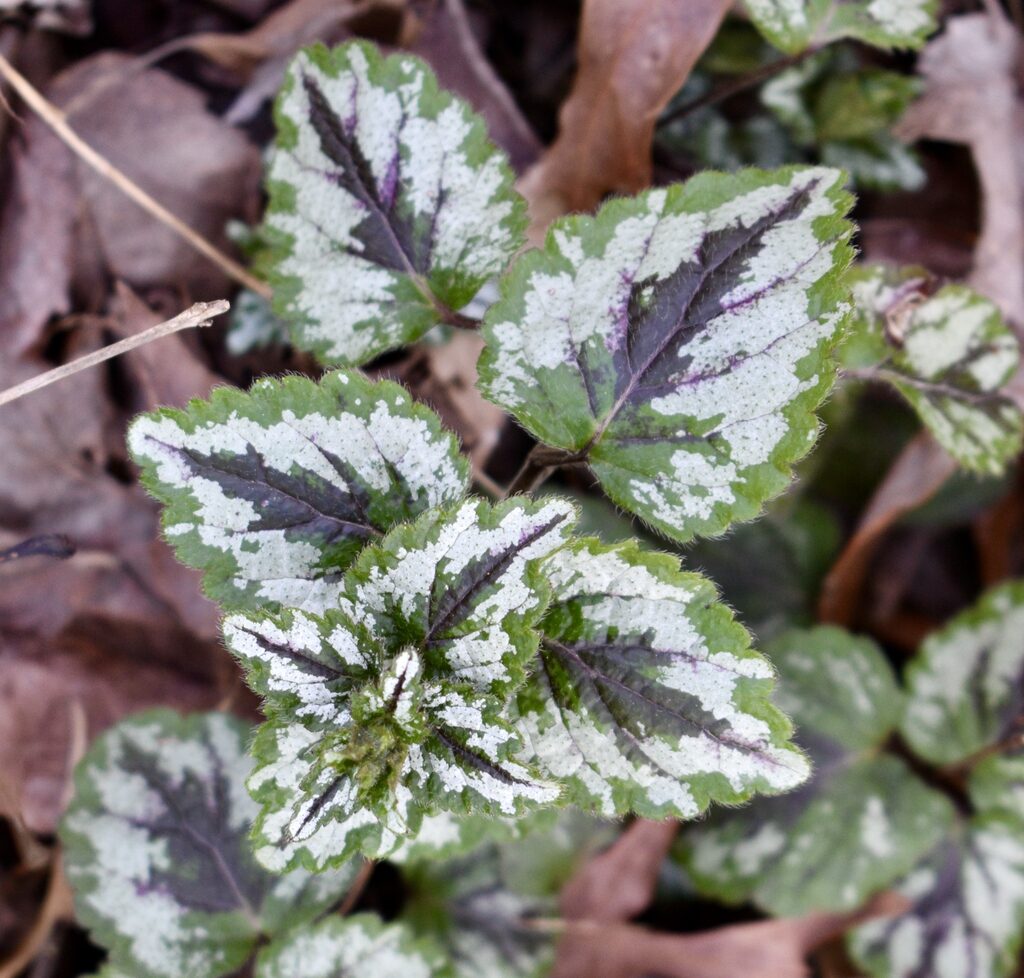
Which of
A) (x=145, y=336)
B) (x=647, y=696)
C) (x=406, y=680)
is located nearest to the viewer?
(x=406, y=680)

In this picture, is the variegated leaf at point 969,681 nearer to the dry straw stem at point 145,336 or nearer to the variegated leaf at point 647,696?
the variegated leaf at point 647,696

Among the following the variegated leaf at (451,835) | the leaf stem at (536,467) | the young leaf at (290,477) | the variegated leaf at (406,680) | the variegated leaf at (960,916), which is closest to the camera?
the variegated leaf at (406,680)

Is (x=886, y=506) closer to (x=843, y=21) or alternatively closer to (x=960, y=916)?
(x=960, y=916)

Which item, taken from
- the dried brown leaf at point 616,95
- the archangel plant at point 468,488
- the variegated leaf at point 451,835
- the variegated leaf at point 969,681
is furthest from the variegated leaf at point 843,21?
the variegated leaf at point 451,835

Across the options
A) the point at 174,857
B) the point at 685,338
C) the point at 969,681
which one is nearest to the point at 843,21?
the point at 685,338

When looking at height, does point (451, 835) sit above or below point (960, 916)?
above

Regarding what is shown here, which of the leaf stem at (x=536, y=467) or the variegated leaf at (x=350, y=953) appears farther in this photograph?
the variegated leaf at (x=350, y=953)

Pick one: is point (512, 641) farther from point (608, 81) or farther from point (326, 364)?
point (608, 81)
